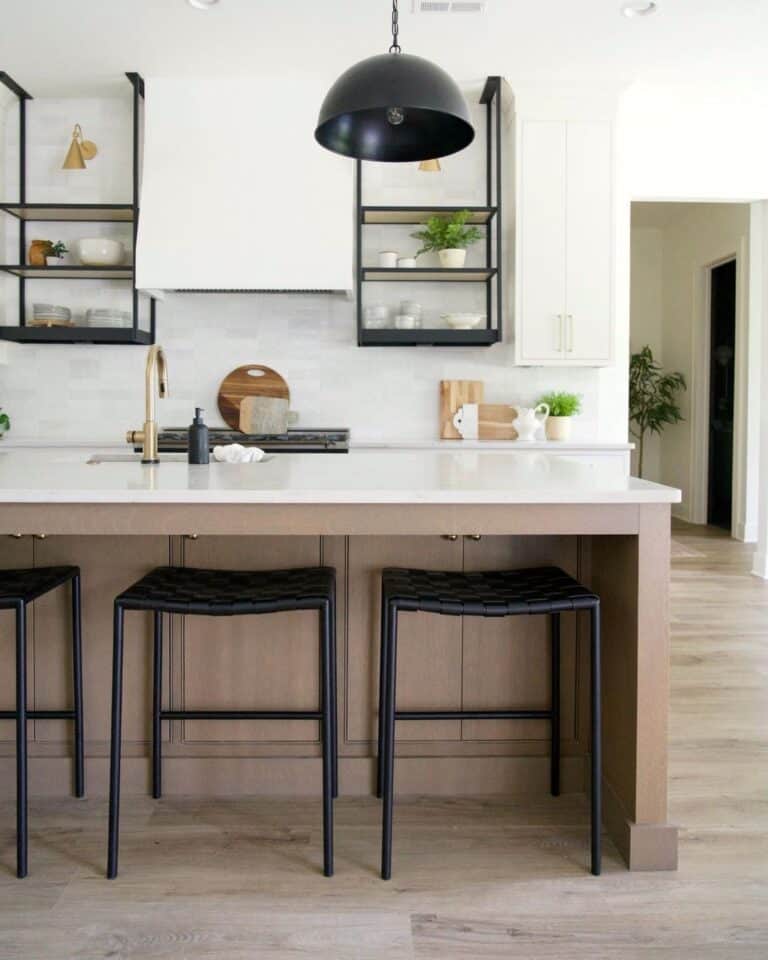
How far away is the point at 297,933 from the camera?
181 cm

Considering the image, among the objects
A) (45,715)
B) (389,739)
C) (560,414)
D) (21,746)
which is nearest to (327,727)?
(389,739)

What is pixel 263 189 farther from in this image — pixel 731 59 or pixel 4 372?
pixel 731 59

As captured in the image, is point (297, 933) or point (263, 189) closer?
point (297, 933)

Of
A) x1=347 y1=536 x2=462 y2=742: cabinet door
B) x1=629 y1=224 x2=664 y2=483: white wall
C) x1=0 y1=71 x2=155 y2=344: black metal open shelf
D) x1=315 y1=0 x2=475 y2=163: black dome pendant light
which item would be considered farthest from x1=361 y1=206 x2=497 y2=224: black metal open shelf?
x1=629 y1=224 x2=664 y2=483: white wall

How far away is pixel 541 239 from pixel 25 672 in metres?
3.60

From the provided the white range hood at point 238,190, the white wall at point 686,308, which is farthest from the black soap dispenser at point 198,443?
the white wall at point 686,308

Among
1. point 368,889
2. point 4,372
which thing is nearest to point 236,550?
point 368,889

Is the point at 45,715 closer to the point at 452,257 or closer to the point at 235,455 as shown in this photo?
the point at 235,455

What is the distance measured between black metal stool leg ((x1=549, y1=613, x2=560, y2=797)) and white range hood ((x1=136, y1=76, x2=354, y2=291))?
2.71m

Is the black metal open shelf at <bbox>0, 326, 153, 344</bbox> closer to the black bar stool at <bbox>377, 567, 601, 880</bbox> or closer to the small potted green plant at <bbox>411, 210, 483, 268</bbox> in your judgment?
the small potted green plant at <bbox>411, 210, 483, 268</bbox>

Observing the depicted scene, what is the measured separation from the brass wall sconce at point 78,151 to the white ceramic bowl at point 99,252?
0.41 m

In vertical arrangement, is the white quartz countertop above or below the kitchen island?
above

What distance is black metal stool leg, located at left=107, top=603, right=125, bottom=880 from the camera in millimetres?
1990

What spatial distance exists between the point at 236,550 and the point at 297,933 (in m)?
0.96
